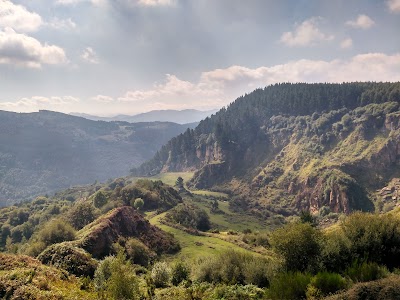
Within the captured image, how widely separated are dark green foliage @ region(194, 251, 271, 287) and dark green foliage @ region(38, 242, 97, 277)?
1492 centimetres

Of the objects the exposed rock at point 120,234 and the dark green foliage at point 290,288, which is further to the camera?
the exposed rock at point 120,234

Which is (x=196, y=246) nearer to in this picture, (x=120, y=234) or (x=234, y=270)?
(x=120, y=234)

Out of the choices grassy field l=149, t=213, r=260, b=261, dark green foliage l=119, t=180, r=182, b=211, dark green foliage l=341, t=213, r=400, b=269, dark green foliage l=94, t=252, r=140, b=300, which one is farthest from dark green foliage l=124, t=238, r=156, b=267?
dark green foliage l=119, t=180, r=182, b=211

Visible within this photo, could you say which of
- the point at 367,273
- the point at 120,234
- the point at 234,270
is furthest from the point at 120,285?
the point at 120,234

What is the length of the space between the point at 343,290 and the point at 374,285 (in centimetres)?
258

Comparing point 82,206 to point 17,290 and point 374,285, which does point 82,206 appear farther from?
point 374,285

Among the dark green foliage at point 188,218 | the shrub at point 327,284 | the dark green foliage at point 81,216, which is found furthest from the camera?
the dark green foliage at point 188,218

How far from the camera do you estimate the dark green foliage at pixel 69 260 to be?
138 feet

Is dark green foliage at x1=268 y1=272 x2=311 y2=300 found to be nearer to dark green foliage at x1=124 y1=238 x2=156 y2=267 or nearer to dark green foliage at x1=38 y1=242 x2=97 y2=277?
dark green foliage at x1=38 y1=242 x2=97 y2=277

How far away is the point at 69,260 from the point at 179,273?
15.1 meters

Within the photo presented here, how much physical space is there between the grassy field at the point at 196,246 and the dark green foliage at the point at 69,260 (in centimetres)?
2473

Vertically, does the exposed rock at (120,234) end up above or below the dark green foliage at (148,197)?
above

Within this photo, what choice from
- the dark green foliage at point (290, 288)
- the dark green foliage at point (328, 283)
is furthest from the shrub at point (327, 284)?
the dark green foliage at point (290, 288)

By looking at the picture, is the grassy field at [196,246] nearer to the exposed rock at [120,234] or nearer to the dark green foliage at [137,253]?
the exposed rock at [120,234]
